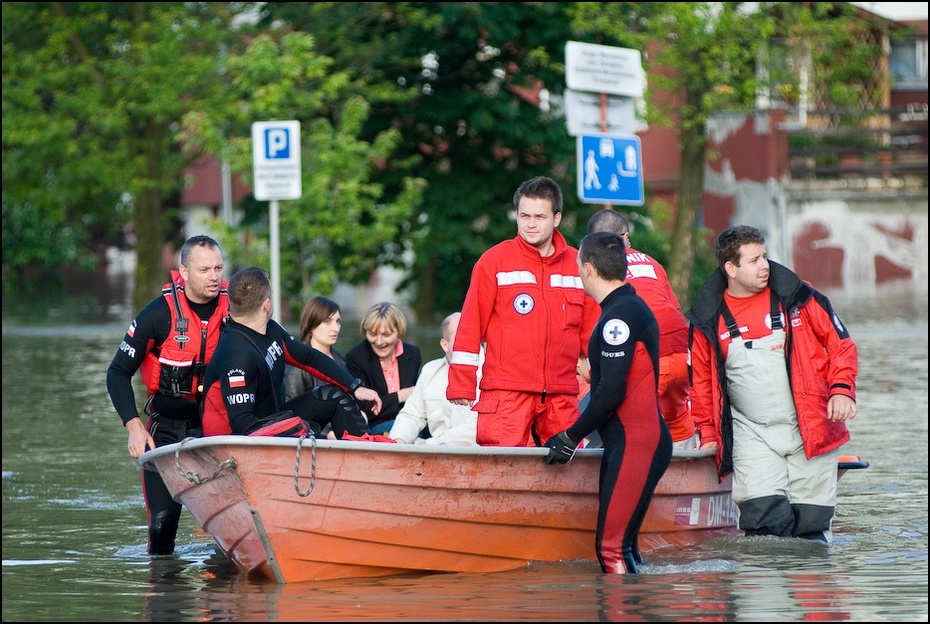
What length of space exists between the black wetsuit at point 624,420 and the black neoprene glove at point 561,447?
38 millimetres

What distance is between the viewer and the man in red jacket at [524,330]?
24.7 feet

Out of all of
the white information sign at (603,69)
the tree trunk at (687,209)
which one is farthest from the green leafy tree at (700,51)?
the white information sign at (603,69)

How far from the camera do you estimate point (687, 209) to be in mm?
29422

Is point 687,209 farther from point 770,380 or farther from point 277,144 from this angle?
point 770,380

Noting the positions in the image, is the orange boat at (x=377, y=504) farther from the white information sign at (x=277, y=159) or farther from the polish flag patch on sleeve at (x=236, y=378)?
the white information sign at (x=277, y=159)

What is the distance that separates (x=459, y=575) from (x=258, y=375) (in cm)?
147

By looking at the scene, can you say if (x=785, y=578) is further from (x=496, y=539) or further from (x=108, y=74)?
(x=108, y=74)

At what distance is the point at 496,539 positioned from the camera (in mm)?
7688

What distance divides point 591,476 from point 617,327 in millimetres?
993

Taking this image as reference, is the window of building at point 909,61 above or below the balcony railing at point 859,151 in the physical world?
above

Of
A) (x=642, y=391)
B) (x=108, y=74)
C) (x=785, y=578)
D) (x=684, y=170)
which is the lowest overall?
(x=785, y=578)

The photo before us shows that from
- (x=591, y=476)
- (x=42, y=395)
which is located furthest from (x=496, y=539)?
(x=42, y=395)

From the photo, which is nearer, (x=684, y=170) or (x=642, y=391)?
(x=642, y=391)

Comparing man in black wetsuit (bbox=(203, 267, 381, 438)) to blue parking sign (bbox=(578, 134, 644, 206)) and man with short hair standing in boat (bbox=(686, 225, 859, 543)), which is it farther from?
blue parking sign (bbox=(578, 134, 644, 206))
